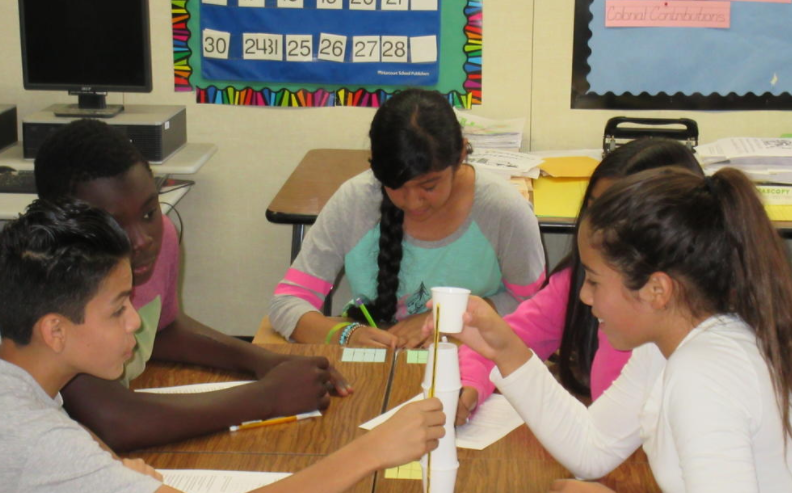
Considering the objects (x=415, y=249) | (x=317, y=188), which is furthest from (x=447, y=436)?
(x=317, y=188)

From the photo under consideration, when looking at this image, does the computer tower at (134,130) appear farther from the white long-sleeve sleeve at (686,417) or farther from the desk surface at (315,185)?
the white long-sleeve sleeve at (686,417)

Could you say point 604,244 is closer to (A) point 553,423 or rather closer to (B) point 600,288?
(B) point 600,288

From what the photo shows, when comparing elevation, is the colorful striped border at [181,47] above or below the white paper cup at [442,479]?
above

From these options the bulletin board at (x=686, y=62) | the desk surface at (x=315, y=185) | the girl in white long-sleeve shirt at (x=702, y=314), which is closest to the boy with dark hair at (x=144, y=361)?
the girl in white long-sleeve shirt at (x=702, y=314)

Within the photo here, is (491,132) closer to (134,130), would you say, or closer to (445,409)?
(134,130)

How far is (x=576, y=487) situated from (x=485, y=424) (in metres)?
0.28

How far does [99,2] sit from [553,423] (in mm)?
2230

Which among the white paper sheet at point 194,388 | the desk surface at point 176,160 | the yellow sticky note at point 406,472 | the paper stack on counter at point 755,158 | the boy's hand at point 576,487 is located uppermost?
the paper stack on counter at point 755,158

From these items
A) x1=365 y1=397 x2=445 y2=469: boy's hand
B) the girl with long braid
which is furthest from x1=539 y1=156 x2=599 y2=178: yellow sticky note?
x1=365 y1=397 x2=445 y2=469: boy's hand

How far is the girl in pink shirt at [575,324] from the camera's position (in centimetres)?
170

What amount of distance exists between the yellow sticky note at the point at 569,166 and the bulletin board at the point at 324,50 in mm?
427

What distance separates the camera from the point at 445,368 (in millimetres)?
1203

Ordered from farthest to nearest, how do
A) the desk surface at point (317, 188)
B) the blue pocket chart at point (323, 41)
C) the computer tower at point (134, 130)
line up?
Answer: the blue pocket chart at point (323, 41) < the computer tower at point (134, 130) < the desk surface at point (317, 188)

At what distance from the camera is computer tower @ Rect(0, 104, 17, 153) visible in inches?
124
